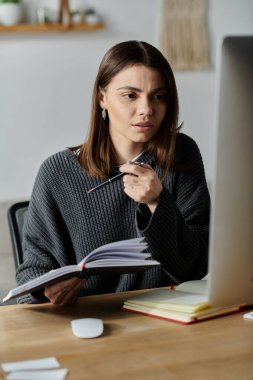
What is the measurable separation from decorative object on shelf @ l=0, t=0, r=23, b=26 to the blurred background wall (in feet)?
0.27

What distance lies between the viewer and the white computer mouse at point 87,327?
56.4 inches

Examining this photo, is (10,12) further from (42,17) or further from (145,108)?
(145,108)

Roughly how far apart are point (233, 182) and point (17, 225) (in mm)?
1334

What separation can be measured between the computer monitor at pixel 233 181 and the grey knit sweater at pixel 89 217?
2.14 ft

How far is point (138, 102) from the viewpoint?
201 centimetres

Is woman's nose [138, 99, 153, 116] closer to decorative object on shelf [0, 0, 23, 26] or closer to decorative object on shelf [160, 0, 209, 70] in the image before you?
decorative object on shelf [0, 0, 23, 26]

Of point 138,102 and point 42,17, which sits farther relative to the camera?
point 42,17

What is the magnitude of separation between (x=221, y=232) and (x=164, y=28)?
3.20 meters

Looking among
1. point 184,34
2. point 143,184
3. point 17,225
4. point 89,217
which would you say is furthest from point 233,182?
point 184,34

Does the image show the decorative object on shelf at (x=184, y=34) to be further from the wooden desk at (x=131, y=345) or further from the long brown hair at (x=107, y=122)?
the wooden desk at (x=131, y=345)

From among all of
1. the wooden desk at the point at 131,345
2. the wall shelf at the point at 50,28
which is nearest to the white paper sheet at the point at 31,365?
the wooden desk at the point at 131,345

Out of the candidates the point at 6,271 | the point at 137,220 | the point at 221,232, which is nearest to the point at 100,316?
the point at 137,220

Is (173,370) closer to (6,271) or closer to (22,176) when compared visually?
(6,271)

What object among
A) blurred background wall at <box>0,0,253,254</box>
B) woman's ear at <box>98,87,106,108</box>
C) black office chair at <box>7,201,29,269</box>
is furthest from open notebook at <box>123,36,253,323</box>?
blurred background wall at <box>0,0,253,254</box>
